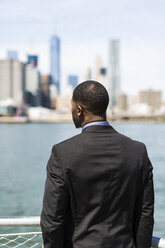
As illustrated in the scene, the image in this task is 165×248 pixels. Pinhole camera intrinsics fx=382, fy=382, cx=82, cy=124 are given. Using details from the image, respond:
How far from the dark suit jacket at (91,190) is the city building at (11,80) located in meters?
129

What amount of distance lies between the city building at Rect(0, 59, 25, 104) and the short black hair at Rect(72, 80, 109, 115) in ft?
422

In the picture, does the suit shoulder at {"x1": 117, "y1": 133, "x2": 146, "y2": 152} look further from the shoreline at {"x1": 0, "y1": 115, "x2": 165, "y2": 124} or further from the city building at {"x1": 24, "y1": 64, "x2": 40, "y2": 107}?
the city building at {"x1": 24, "y1": 64, "x2": 40, "y2": 107}

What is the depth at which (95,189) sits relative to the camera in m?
1.60

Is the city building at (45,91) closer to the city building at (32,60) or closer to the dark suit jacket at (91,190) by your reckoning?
the city building at (32,60)

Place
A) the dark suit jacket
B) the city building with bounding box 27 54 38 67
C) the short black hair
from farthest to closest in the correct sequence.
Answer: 1. the city building with bounding box 27 54 38 67
2. the short black hair
3. the dark suit jacket

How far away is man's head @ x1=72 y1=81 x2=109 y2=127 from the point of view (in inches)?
66.5

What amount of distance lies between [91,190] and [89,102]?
0.38m

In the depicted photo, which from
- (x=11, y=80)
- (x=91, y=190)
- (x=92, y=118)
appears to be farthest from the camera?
(x=11, y=80)

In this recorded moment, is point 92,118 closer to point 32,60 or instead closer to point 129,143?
point 129,143

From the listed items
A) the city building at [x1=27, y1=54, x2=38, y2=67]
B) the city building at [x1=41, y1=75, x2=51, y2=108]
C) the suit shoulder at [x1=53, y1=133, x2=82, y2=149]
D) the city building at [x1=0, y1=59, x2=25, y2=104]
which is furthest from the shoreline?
the suit shoulder at [x1=53, y1=133, x2=82, y2=149]

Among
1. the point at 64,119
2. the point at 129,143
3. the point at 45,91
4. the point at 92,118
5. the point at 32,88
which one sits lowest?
the point at 64,119

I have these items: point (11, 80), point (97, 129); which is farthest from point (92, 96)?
A: point (11, 80)

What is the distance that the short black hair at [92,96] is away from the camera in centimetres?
169

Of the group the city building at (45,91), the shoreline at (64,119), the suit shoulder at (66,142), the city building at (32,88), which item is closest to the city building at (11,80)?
the city building at (32,88)
